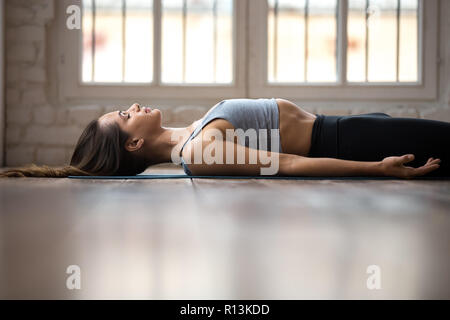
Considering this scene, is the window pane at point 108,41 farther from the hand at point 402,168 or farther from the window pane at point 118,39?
the hand at point 402,168

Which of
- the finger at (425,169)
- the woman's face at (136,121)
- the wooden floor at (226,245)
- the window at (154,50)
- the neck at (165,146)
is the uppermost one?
the window at (154,50)

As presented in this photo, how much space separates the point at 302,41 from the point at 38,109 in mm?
2567

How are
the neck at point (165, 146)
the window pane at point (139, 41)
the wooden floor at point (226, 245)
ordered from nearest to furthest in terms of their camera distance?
the wooden floor at point (226, 245) → the neck at point (165, 146) → the window pane at point (139, 41)

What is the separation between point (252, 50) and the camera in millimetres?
4070

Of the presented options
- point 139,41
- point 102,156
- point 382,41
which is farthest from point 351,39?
point 102,156

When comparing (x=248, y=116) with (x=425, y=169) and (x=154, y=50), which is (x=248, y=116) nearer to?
(x=425, y=169)

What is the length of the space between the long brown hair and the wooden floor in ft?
2.05

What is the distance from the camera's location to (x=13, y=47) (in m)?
3.99

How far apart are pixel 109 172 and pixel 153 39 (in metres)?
2.06

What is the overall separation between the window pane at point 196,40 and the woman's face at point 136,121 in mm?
1932

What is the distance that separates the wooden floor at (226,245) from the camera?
610mm

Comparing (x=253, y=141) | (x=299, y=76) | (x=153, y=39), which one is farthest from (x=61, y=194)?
(x=299, y=76)

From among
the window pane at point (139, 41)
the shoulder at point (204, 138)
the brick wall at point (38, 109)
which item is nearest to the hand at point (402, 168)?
the shoulder at point (204, 138)

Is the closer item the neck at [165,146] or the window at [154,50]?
the neck at [165,146]
